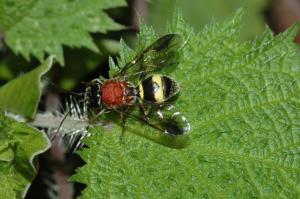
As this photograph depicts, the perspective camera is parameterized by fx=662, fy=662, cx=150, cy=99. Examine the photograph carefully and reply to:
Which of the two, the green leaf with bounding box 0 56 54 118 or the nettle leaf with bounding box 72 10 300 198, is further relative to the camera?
the green leaf with bounding box 0 56 54 118

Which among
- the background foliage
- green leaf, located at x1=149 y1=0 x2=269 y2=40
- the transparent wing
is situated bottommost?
green leaf, located at x1=149 y1=0 x2=269 y2=40

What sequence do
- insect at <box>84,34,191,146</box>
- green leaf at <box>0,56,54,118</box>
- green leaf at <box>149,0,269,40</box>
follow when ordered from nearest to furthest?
1. insect at <box>84,34,191,146</box>
2. green leaf at <box>0,56,54,118</box>
3. green leaf at <box>149,0,269,40</box>

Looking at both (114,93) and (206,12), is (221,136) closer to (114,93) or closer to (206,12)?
(114,93)

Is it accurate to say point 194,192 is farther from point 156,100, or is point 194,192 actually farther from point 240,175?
point 156,100

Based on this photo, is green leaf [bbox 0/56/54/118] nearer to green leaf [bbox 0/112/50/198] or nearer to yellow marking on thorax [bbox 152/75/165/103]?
green leaf [bbox 0/112/50/198]

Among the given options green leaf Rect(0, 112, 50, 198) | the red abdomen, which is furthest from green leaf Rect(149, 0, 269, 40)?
green leaf Rect(0, 112, 50, 198)

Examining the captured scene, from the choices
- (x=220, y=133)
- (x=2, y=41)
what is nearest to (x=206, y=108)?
(x=220, y=133)

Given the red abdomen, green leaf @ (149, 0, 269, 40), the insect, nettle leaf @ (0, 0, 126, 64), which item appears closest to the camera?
the insect

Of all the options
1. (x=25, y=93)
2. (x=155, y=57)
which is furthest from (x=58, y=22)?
(x=155, y=57)
